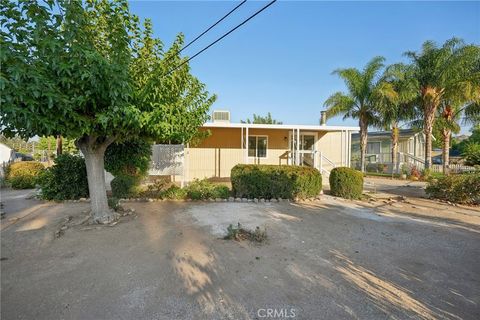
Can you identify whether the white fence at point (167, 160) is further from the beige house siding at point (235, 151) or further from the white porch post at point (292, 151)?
the white porch post at point (292, 151)

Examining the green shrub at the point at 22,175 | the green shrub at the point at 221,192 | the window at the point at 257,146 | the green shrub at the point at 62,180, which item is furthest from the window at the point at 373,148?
the green shrub at the point at 22,175

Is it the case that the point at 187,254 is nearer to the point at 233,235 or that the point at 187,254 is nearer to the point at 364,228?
the point at 233,235

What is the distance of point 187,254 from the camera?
4109 millimetres

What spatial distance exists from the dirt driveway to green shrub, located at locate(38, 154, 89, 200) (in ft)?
5.80

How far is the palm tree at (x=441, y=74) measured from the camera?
47.5 feet

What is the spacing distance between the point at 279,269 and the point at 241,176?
492 centimetres

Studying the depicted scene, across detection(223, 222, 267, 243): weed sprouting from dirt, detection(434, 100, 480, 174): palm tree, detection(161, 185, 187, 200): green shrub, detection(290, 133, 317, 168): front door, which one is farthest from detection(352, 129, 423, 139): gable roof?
detection(223, 222, 267, 243): weed sprouting from dirt

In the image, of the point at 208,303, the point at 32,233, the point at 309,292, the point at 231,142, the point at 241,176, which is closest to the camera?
the point at 208,303

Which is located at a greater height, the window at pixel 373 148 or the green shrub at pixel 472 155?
the window at pixel 373 148

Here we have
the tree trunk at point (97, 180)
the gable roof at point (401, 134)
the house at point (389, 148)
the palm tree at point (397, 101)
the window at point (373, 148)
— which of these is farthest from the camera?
the window at point (373, 148)

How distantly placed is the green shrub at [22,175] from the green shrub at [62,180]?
3415mm

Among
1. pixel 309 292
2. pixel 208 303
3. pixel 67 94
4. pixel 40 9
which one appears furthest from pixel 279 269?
pixel 40 9

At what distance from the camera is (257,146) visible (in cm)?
1422

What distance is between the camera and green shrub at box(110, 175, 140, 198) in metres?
8.28
